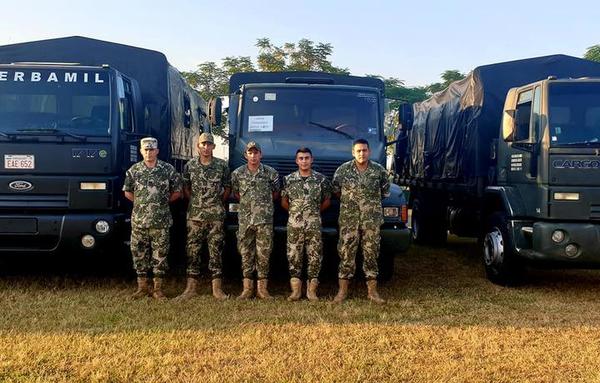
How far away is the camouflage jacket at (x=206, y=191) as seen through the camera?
19.4ft

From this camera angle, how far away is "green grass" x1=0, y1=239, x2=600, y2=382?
3.88 meters

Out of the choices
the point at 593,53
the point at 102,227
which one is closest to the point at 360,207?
the point at 102,227

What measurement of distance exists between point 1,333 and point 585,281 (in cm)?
646

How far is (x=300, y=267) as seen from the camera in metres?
6.00

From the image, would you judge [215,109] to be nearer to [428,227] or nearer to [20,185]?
[20,185]

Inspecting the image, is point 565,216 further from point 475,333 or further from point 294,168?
point 294,168

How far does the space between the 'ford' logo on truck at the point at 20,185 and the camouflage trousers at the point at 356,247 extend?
10.2ft

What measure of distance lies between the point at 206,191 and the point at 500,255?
11.3ft

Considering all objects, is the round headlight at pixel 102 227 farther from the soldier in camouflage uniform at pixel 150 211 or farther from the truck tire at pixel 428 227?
the truck tire at pixel 428 227

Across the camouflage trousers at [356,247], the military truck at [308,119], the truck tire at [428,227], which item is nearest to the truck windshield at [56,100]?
the military truck at [308,119]

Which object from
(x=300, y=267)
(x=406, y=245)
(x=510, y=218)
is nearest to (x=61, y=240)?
(x=300, y=267)

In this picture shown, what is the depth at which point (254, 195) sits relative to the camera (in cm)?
586

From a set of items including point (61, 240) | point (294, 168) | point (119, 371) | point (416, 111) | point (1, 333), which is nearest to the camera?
point (119, 371)

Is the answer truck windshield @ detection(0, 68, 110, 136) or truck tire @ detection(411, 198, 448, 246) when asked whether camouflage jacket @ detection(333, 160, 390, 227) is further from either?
truck tire @ detection(411, 198, 448, 246)
